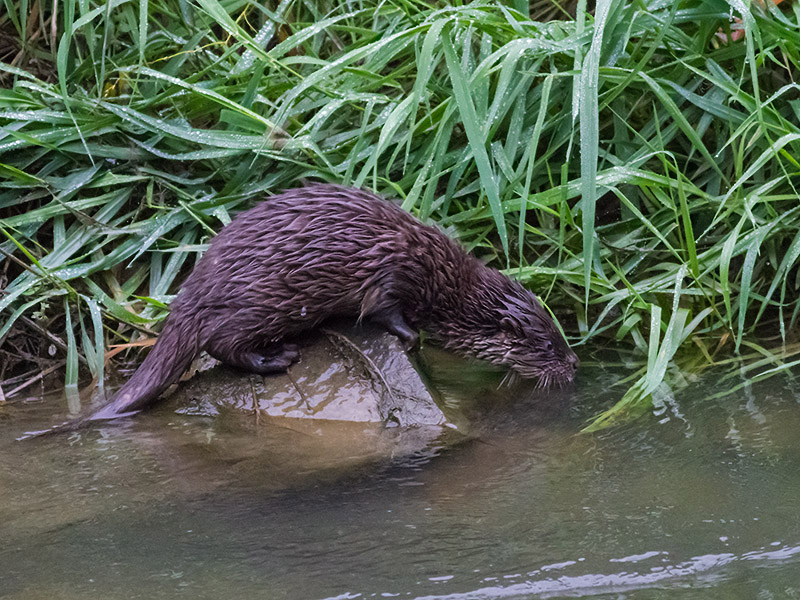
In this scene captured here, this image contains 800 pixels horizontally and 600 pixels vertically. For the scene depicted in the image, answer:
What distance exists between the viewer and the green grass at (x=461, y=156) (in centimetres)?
322

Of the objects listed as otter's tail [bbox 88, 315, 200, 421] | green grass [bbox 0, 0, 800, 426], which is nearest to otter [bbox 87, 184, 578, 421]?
otter's tail [bbox 88, 315, 200, 421]

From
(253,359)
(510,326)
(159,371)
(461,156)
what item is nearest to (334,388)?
(253,359)

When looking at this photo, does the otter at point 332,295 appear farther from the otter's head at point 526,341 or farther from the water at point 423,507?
the water at point 423,507

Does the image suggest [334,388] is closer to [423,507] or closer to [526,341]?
[526,341]

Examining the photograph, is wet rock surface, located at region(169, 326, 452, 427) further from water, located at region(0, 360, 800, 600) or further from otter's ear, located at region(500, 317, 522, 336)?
otter's ear, located at region(500, 317, 522, 336)

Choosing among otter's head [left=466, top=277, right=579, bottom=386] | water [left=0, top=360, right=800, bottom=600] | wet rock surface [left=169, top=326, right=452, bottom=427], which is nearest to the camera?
water [left=0, top=360, right=800, bottom=600]

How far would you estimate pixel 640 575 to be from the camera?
5.46ft

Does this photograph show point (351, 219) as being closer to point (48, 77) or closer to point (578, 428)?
point (578, 428)

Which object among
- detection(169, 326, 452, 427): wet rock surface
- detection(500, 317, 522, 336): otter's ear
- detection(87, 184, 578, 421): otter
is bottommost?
detection(169, 326, 452, 427): wet rock surface

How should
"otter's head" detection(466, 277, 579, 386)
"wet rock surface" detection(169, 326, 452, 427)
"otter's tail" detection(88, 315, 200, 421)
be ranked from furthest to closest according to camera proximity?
"otter's head" detection(466, 277, 579, 386) < "otter's tail" detection(88, 315, 200, 421) < "wet rock surface" detection(169, 326, 452, 427)

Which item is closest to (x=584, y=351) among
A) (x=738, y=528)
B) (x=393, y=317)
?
(x=393, y=317)

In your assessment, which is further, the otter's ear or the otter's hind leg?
the otter's ear

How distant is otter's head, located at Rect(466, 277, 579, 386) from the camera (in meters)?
3.15

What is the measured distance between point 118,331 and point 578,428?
6.19ft
